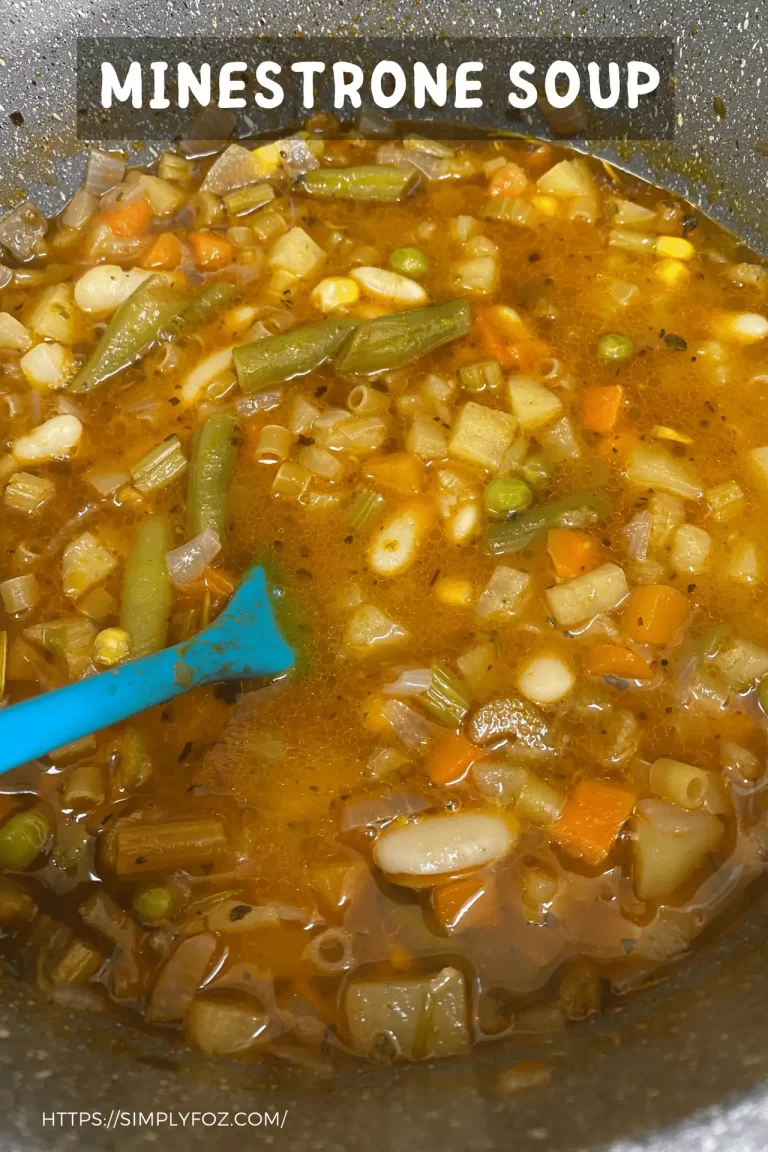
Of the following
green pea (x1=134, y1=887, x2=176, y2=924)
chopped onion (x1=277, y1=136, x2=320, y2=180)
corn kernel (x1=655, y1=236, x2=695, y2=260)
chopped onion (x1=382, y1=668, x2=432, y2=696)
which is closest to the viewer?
green pea (x1=134, y1=887, x2=176, y2=924)

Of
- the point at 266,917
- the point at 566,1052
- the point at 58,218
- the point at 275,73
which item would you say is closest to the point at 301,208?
the point at 275,73

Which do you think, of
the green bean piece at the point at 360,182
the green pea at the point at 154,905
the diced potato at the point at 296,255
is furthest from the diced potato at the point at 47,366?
the green pea at the point at 154,905

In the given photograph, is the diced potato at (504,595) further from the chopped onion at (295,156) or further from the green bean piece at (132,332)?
the chopped onion at (295,156)

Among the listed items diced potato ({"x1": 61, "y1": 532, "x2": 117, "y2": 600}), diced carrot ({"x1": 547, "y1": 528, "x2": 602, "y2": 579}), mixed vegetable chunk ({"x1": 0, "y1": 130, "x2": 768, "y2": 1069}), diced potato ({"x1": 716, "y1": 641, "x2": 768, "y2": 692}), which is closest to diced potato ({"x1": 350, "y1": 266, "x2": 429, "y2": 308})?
mixed vegetable chunk ({"x1": 0, "y1": 130, "x2": 768, "y2": 1069})

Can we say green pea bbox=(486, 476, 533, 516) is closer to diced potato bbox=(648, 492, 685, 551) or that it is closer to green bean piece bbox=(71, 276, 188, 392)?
diced potato bbox=(648, 492, 685, 551)

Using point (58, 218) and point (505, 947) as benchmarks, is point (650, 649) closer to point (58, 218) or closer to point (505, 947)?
point (505, 947)

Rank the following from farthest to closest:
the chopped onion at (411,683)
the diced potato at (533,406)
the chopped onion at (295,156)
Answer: the chopped onion at (295,156) → the diced potato at (533,406) → the chopped onion at (411,683)

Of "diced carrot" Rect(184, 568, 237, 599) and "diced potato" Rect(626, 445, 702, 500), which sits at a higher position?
"diced potato" Rect(626, 445, 702, 500)
